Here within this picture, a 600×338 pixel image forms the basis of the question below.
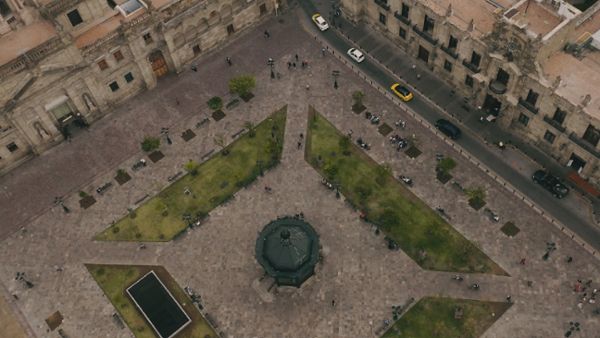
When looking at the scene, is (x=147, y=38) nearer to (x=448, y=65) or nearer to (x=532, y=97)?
(x=448, y=65)

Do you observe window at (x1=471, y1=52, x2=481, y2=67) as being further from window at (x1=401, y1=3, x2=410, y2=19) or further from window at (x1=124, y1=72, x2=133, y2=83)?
window at (x1=124, y1=72, x2=133, y2=83)

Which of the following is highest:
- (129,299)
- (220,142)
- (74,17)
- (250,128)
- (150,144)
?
(74,17)

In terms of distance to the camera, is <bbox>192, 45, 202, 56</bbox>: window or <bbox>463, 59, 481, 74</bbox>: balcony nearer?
<bbox>463, 59, 481, 74</bbox>: balcony

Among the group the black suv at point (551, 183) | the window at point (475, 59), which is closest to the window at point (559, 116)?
the black suv at point (551, 183)

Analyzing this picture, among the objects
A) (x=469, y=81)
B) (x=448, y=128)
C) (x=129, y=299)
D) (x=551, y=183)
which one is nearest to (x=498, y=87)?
(x=469, y=81)

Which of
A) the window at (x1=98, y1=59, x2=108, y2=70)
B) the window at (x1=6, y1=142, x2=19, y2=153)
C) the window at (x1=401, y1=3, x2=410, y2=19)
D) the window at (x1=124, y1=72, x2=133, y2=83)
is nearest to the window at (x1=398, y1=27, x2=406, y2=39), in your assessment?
the window at (x1=401, y1=3, x2=410, y2=19)

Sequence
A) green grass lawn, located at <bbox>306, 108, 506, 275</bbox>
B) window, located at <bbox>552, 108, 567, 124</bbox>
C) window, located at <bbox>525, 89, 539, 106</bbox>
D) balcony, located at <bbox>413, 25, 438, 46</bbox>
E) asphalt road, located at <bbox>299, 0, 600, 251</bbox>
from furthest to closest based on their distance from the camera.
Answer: balcony, located at <bbox>413, 25, 438, 46</bbox> → window, located at <bbox>525, 89, 539, 106</bbox> → asphalt road, located at <bbox>299, 0, 600, 251</bbox> → window, located at <bbox>552, 108, 567, 124</bbox> → green grass lawn, located at <bbox>306, 108, 506, 275</bbox>

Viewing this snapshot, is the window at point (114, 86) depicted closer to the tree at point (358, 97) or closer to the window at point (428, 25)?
the tree at point (358, 97)
